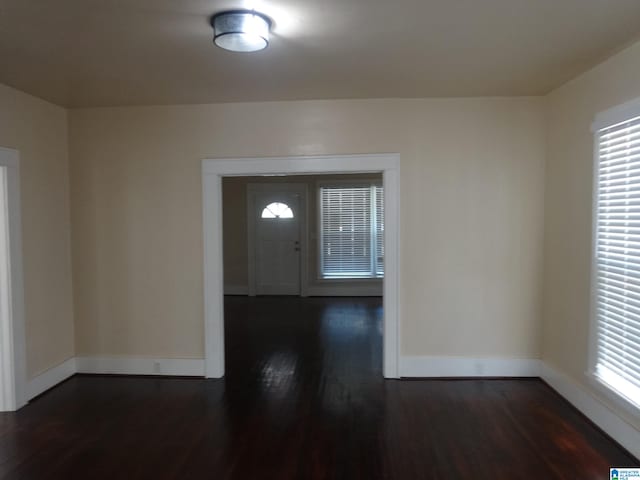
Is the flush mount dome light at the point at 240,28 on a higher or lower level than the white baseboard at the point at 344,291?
higher

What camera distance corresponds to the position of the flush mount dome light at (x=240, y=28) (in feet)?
7.39

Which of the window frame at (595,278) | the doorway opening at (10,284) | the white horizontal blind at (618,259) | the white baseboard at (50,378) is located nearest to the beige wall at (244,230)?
the white baseboard at (50,378)

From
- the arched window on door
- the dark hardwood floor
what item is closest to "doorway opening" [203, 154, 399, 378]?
the dark hardwood floor

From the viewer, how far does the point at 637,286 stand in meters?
2.68

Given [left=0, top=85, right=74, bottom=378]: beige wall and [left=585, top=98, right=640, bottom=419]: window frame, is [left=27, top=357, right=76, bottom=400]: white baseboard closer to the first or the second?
[left=0, top=85, right=74, bottom=378]: beige wall

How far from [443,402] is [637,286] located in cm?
161

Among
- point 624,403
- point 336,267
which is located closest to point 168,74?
point 624,403

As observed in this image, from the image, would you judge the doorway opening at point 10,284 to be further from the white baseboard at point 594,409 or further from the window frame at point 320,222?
the window frame at point 320,222

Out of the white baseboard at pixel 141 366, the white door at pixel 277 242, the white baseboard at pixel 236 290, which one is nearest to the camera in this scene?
the white baseboard at pixel 141 366

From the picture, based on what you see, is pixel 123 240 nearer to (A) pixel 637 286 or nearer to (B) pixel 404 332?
(B) pixel 404 332

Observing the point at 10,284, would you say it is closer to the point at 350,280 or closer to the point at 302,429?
the point at 302,429

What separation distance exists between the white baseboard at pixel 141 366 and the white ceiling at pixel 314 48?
237 cm

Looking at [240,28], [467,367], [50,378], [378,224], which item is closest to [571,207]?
[467,367]

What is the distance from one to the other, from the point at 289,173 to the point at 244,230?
181 inches
